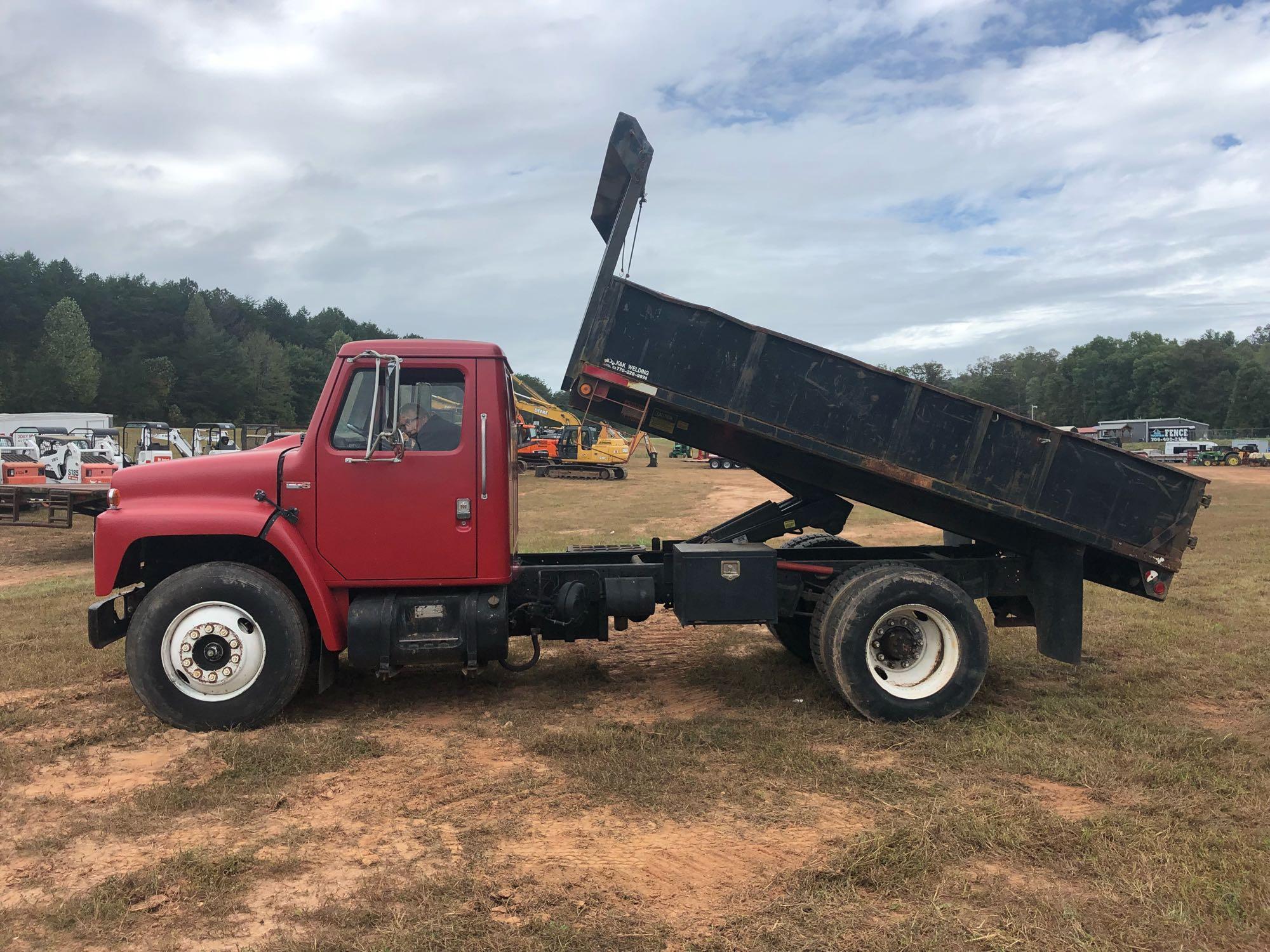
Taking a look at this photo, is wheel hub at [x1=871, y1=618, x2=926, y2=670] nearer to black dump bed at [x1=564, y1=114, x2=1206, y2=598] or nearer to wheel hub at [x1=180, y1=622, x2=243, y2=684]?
black dump bed at [x1=564, y1=114, x2=1206, y2=598]

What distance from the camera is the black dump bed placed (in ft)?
18.1

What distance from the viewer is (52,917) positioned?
10.7ft

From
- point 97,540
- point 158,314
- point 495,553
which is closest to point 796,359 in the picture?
point 495,553

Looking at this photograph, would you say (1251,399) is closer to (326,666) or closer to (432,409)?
(432,409)

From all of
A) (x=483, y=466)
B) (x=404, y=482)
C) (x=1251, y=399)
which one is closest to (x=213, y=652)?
(x=404, y=482)

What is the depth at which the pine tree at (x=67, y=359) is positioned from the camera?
6631 cm

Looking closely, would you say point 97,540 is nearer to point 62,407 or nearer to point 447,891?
point 447,891

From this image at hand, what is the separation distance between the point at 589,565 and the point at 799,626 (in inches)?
81.2

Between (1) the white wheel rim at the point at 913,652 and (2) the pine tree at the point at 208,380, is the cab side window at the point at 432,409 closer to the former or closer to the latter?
(1) the white wheel rim at the point at 913,652

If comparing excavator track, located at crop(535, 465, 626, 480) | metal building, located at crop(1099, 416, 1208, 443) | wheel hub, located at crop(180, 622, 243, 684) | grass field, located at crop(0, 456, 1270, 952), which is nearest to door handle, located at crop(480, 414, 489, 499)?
grass field, located at crop(0, 456, 1270, 952)

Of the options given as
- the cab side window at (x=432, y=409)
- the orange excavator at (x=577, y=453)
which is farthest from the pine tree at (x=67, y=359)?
the cab side window at (x=432, y=409)

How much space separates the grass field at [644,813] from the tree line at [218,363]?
48.9 meters

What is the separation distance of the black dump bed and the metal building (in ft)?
236

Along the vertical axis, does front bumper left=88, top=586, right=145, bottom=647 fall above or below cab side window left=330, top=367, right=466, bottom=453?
below
